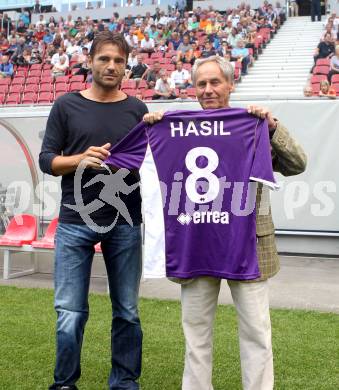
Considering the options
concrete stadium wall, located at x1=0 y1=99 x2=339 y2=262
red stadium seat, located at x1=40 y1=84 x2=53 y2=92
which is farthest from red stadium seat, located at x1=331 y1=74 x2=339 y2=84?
red stadium seat, located at x1=40 y1=84 x2=53 y2=92

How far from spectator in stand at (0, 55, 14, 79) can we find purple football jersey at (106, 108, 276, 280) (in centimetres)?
1785

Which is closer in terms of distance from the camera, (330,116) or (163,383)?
(163,383)

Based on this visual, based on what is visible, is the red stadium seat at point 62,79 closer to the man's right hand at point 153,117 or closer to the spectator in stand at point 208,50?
the spectator in stand at point 208,50

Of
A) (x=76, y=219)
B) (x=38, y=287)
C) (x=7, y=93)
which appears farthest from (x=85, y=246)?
(x=7, y=93)

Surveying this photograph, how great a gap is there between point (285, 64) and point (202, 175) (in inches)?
626

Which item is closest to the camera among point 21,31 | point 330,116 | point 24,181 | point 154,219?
point 154,219

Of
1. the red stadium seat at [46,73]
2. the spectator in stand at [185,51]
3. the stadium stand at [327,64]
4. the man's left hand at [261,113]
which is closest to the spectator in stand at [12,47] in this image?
the red stadium seat at [46,73]

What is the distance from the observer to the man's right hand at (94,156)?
128 inches

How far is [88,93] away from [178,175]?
29.5 inches

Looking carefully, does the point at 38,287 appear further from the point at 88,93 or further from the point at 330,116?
the point at 330,116

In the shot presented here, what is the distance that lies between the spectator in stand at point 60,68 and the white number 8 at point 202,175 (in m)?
16.3

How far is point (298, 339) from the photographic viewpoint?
501cm

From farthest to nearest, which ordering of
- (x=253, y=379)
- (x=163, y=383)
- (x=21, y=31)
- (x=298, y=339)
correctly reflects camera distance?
(x=21, y=31), (x=298, y=339), (x=163, y=383), (x=253, y=379)

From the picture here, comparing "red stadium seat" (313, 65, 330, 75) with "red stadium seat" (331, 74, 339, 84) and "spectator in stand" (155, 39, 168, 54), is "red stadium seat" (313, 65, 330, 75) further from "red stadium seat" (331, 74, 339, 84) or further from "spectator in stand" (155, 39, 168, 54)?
"spectator in stand" (155, 39, 168, 54)
